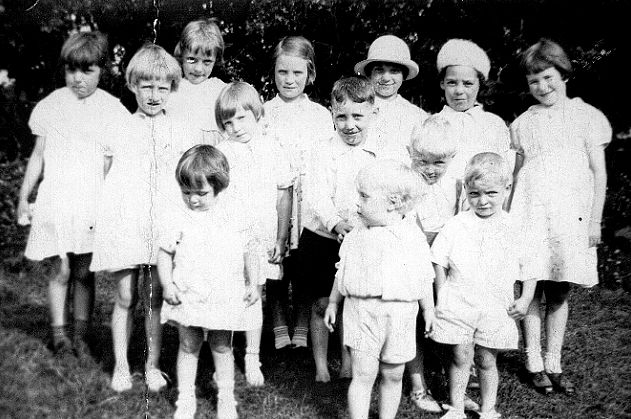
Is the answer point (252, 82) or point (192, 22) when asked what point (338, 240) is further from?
point (192, 22)

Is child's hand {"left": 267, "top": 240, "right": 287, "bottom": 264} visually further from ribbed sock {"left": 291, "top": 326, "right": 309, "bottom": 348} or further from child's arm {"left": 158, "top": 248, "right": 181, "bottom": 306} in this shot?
child's arm {"left": 158, "top": 248, "right": 181, "bottom": 306}

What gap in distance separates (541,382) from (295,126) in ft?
6.80

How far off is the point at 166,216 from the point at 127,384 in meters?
0.92

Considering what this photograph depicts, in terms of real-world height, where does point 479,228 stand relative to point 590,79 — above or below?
below

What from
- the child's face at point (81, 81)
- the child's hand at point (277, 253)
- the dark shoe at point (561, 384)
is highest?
the child's face at point (81, 81)

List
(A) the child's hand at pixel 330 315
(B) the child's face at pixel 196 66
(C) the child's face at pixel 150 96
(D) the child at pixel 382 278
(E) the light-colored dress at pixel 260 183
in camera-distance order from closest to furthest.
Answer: (D) the child at pixel 382 278 < (A) the child's hand at pixel 330 315 < (C) the child's face at pixel 150 96 < (E) the light-colored dress at pixel 260 183 < (B) the child's face at pixel 196 66

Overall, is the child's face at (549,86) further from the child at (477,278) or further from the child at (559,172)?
the child at (477,278)

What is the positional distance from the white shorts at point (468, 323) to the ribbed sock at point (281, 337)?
1036 mm

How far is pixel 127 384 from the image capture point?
3365 mm

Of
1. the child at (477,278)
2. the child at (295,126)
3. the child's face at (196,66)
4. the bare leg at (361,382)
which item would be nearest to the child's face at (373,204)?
the child at (477,278)

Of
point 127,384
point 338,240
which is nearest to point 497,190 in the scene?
point 338,240

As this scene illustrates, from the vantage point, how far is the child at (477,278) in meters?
3.29

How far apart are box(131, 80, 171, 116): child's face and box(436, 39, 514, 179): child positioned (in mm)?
1584

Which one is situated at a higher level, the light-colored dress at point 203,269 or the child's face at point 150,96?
the child's face at point 150,96
